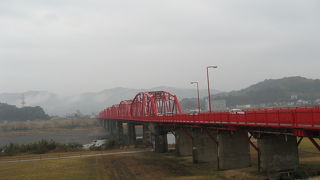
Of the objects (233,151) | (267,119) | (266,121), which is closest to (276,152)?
(233,151)

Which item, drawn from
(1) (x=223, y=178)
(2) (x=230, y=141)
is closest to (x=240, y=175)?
(1) (x=223, y=178)

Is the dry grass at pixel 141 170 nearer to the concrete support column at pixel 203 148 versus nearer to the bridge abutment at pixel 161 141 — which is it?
the concrete support column at pixel 203 148

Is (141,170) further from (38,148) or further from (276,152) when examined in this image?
(38,148)

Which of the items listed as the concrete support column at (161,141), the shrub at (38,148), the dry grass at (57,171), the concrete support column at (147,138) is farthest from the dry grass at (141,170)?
the concrete support column at (147,138)

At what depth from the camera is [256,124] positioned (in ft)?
125

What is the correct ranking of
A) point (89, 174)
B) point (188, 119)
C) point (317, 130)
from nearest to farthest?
point (317, 130) → point (89, 174) → point (188, 119)

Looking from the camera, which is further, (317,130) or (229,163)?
(229,163)

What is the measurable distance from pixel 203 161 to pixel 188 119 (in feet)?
29.0

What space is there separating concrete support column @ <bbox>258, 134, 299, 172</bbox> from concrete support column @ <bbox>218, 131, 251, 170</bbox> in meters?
6.09

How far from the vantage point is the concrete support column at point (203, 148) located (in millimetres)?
62272

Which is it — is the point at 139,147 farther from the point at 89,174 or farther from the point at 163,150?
the point at 89,174

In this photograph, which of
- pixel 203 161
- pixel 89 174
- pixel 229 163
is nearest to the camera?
pixel 229 163

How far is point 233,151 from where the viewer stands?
49.9 meters

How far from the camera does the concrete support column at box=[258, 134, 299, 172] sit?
1684 inches
